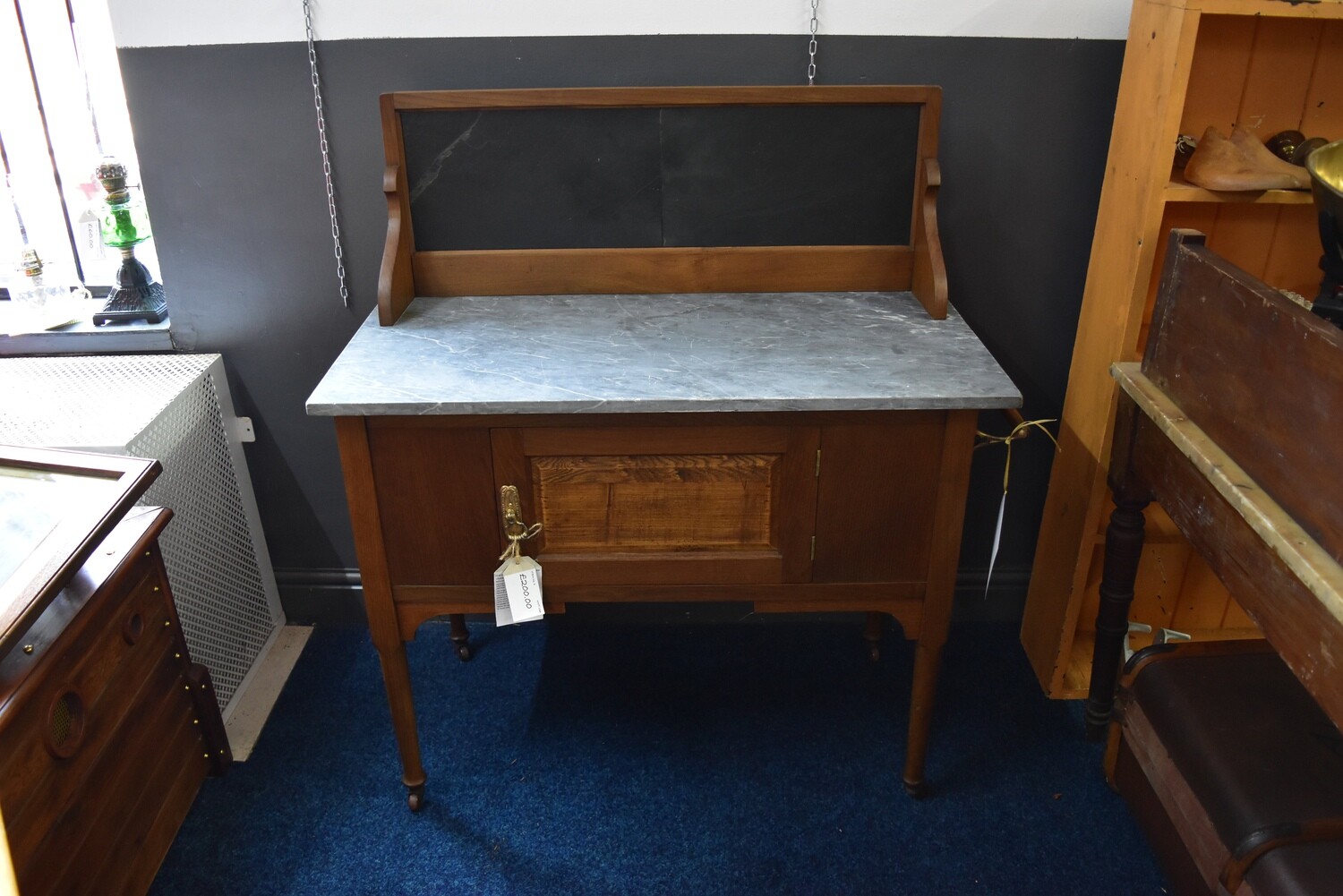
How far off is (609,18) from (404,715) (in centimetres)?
121

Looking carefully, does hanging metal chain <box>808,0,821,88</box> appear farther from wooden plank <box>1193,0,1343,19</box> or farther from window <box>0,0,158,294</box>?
window <box>0,0,158,294</box>

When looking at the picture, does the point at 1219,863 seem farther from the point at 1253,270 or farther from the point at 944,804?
the point at 1253,270

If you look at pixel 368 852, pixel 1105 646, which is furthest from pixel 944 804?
pixel 368 852

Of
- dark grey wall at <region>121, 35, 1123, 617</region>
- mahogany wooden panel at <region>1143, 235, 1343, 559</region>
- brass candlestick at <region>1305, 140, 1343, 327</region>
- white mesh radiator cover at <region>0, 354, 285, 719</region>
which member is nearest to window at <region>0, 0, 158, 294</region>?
dark grey wall at <region>121, 35, 1123, 617</region>

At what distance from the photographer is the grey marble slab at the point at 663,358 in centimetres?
132

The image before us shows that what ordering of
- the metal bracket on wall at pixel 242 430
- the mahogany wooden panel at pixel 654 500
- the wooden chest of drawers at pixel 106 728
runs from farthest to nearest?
the metal bracket on wall at pixel 242 430, the mahogany wooden panel at pixel 654 500, the wooden chest of drawers at pixel 106 728

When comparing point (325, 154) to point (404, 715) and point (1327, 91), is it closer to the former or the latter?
point (404, 715)

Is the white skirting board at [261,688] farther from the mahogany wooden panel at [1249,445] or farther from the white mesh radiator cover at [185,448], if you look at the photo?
the mahogany wooden panel at [1249,445]

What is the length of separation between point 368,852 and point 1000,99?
165cm

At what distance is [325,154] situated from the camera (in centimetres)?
178

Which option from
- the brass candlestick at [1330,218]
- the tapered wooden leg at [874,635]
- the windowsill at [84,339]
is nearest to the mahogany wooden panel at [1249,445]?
the brass candlestick at [1330,218]

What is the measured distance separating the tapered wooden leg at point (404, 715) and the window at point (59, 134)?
1.06 meters

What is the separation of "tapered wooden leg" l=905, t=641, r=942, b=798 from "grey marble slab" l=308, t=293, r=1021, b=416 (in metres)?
0.47

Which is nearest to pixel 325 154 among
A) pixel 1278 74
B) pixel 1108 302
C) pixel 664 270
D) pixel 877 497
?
pixel 664 270
